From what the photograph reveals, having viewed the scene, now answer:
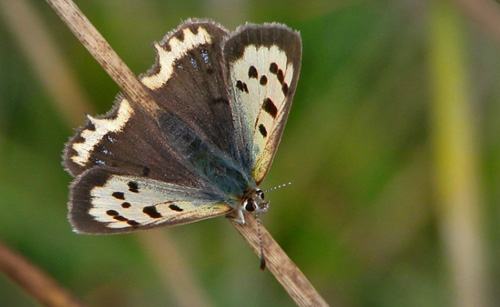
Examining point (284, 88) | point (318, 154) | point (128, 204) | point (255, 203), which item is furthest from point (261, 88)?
point (318, 154)

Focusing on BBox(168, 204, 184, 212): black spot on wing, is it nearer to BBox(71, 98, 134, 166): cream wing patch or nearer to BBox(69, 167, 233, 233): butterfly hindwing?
BBox(69, 167, 233, 233): butterfly hindwing

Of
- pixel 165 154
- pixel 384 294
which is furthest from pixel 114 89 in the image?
pixel 384 294

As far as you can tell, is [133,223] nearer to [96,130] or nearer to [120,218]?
[120,218]

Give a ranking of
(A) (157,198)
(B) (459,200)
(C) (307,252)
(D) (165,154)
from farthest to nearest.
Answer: (C) (307,252), (B) (459,200), (D) (165,154), (A) (157,198)

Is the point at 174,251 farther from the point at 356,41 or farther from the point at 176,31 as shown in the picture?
the point at 356,41

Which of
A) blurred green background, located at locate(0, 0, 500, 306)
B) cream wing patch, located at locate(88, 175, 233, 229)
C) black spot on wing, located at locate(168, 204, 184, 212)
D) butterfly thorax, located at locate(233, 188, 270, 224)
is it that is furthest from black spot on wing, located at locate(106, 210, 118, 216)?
blurred green background, located at locate(0, 0, 500, 306)

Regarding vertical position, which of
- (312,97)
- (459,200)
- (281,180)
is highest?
(312,97)

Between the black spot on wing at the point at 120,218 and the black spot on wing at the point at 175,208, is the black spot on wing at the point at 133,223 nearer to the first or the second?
the black spot on wing at the point at 120,218
